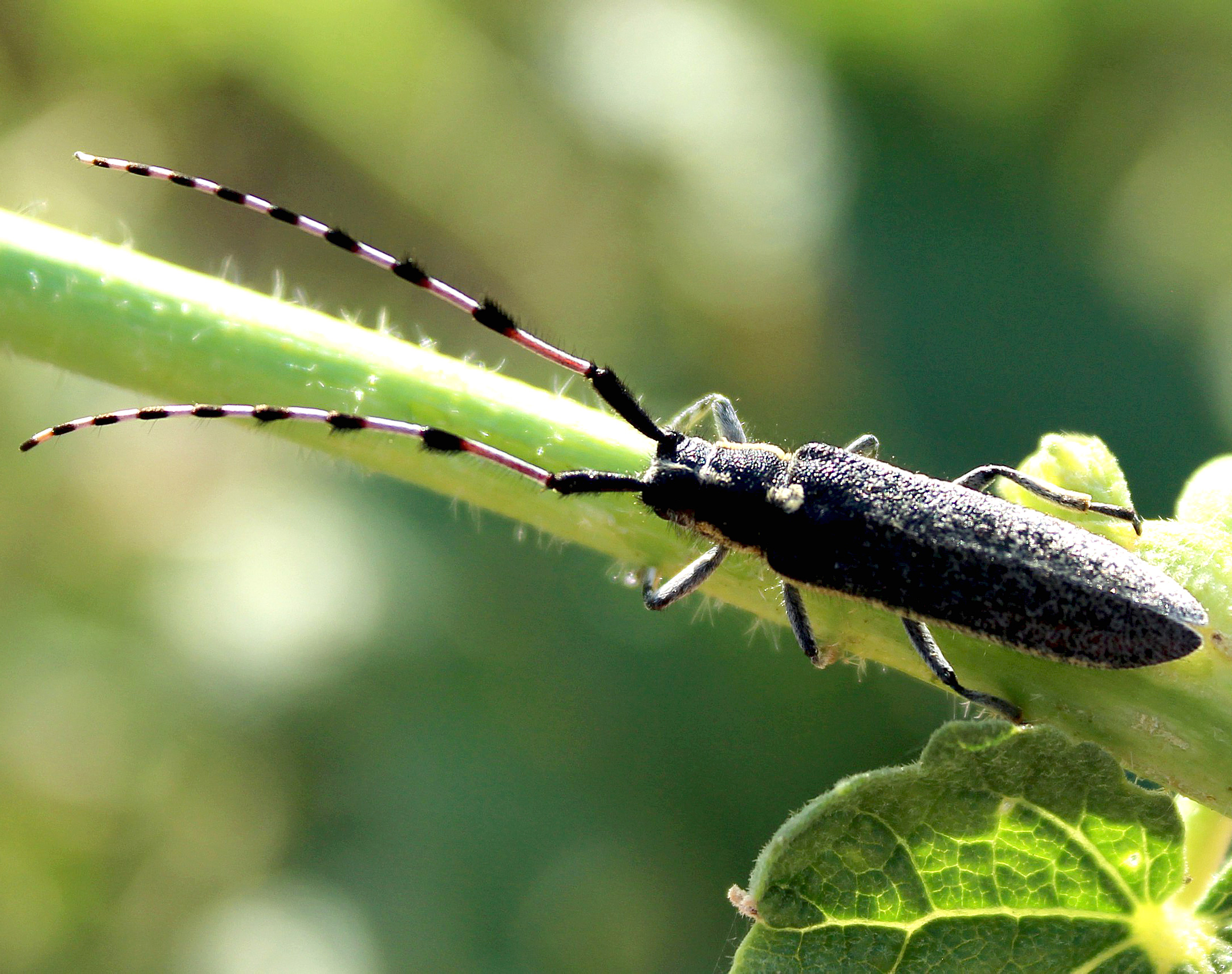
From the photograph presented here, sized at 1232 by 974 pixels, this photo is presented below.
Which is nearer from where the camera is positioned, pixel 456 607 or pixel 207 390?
pixel 207 390

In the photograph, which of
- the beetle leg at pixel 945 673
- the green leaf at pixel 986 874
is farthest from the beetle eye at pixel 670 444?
the green leaf at pixel 986 874

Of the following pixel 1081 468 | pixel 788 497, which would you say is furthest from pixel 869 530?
pixel 1081 468

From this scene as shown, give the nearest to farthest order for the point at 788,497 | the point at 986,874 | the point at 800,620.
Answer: the point at 986,874
the point at 800,620
the point at 788,497

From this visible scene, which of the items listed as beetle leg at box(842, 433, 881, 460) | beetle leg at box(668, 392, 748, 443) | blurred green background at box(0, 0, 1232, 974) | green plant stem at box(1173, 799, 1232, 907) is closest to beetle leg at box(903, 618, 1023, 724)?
green plant stem at box(1173, 799, 1232, 907)

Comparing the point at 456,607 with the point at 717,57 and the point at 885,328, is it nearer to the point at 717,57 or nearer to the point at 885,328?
the point at 885,328

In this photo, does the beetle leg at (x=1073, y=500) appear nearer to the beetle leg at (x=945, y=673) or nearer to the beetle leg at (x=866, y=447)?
the beetle leg at (x=945, y=673)

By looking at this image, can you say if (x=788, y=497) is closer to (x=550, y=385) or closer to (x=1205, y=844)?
(x=1205, y=844)

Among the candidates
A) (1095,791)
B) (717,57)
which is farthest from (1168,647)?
(717,57)
